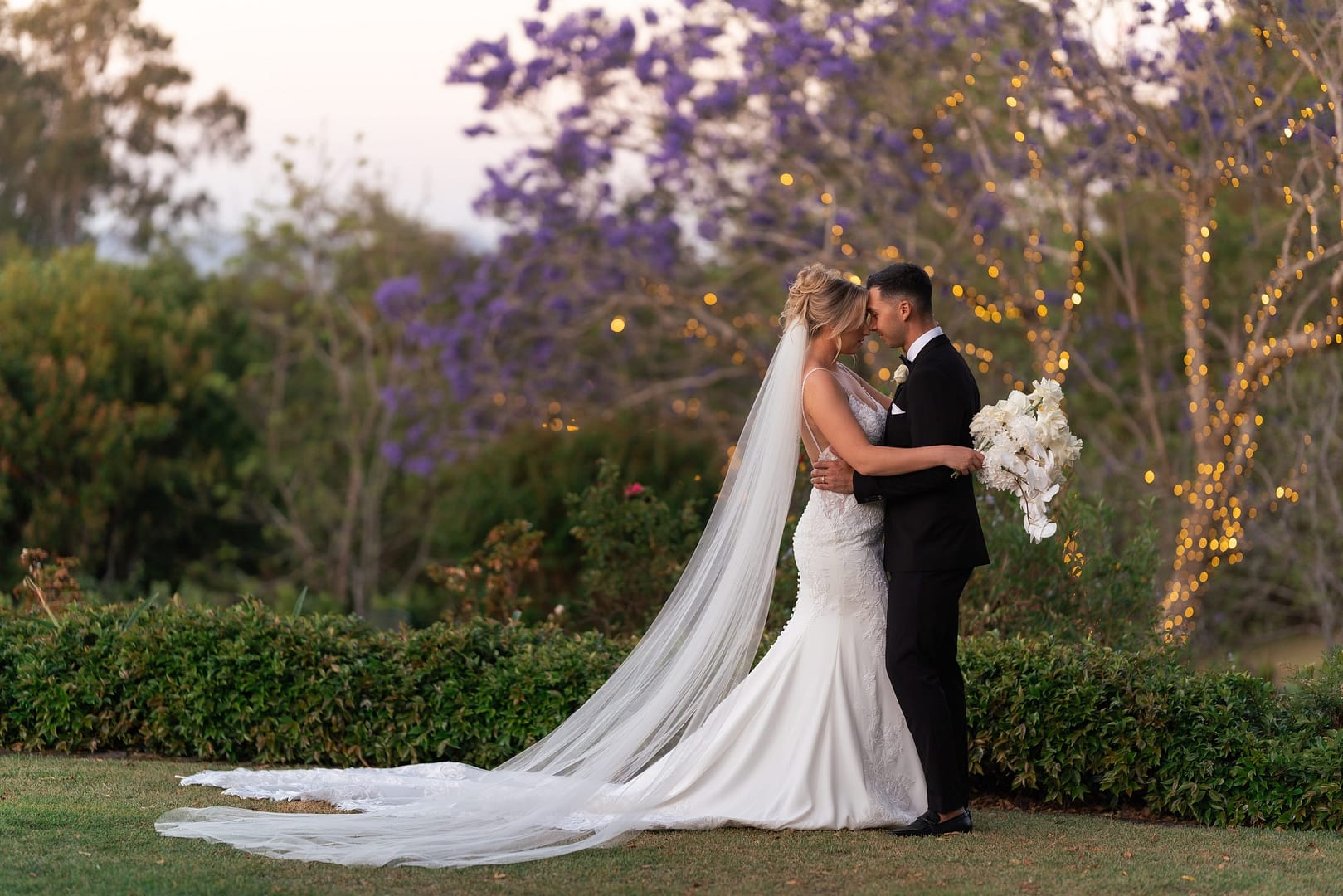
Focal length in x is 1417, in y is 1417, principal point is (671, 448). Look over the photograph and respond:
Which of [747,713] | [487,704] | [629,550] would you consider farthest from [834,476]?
[629,550]

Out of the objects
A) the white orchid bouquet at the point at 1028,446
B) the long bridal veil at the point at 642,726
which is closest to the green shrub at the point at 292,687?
the long bridal veil at the point at 642,726

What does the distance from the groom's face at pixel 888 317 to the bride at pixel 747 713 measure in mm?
109

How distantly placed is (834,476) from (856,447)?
6.4 inches

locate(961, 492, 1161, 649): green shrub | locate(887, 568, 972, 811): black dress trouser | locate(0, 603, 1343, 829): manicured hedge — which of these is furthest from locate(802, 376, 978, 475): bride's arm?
locate(961, 492, 1161, 649): green shrub

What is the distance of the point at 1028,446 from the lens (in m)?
5.07

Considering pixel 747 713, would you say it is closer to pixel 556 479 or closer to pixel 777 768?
pixel 777 768

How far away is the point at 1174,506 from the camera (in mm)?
12539

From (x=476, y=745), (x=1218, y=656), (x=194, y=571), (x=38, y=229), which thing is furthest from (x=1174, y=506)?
(x=38, y=229)

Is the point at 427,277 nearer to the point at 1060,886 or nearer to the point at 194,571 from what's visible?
the point at 194,571

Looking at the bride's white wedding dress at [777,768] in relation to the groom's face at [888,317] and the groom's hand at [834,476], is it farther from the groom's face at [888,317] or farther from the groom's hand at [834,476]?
the groom's face at [888,317]

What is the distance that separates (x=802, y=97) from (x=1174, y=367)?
5841 millimetres

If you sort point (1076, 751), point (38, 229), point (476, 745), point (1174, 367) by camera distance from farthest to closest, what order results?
1. point (38, 229)
2. point (1174, 367)
3. point (476, 745)
4. point (1076, 751)

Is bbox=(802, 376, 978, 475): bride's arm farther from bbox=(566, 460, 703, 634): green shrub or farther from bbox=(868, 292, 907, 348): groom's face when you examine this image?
bbox=(566, 460, 703, 634): green shrub

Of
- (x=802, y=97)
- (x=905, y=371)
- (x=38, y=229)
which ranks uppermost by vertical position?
(x=38, y=229)
